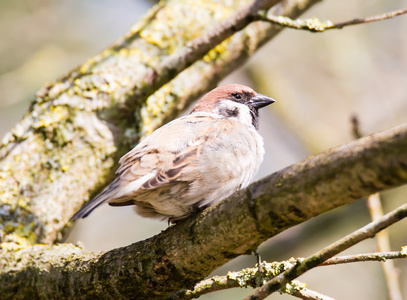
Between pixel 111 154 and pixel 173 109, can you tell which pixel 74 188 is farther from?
pixel 173 109

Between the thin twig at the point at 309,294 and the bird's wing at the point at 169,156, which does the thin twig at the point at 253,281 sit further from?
the bird's wing at the point at 169,156

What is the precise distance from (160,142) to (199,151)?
0.26 m

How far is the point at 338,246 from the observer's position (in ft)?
5.60

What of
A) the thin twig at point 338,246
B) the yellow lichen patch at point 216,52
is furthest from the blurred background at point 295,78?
the thin twig at point 338,246

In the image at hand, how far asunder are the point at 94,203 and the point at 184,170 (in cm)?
53

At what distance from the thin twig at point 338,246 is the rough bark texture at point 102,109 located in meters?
1.95

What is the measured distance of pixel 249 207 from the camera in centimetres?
185

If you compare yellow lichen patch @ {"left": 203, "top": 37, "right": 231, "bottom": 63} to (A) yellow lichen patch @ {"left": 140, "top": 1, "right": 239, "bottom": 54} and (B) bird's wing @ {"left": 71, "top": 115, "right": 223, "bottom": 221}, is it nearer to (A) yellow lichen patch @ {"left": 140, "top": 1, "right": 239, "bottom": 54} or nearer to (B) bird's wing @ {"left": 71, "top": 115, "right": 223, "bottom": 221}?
(A) yellow lichen patch @ {"left": 140, "top": 1, "right": 239, "bottom": 54}

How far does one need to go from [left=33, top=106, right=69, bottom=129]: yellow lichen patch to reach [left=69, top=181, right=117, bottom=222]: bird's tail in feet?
3.59

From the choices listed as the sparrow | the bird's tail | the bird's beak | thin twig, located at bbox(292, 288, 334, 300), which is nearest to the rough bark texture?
the bird's beak

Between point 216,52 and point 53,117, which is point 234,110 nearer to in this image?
point 216,52

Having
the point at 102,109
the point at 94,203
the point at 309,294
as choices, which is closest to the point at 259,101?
the point at 102,109

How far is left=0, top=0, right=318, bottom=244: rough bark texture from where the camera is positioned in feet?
10.9

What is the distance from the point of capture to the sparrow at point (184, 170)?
2.71 metres
